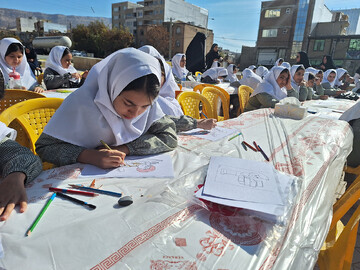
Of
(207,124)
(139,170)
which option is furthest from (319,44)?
(139,170)

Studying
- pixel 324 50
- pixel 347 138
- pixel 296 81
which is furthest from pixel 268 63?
pixel 347 138

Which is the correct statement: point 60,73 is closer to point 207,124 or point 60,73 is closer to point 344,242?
point 207,124

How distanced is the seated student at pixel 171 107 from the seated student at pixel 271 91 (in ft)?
5.53

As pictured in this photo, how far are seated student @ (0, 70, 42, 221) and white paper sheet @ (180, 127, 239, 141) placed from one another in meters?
0.98

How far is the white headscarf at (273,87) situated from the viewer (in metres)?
3.57

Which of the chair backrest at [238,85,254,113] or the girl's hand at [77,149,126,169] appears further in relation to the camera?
the chair backrest at [238,85,254,113]

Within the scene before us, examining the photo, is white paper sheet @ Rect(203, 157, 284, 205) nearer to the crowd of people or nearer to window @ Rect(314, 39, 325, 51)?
the crowd of people

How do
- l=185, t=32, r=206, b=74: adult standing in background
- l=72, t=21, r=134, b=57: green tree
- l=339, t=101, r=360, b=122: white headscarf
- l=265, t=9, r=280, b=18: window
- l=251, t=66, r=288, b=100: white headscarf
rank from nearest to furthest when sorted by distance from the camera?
l=339, t=101, r=360, b=122: white headscarf
l=251, t=66, r=288, b=100: white headscarf
l=185, t=32, r=206, b=74: adult standing in background
l=72, t=21, r=134, b=57: green tree
l=265, t=9, r=280, b=18: window

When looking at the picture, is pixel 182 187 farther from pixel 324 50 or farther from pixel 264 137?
pixel 324 50

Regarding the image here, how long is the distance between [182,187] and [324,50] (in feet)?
114

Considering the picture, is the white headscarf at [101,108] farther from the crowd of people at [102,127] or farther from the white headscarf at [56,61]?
the white headscarf at [56,61]

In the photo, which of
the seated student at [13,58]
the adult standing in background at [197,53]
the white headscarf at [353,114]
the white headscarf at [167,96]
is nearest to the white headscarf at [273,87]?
the white headscarf at [353,114]

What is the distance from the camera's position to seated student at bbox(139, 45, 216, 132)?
1.73 m

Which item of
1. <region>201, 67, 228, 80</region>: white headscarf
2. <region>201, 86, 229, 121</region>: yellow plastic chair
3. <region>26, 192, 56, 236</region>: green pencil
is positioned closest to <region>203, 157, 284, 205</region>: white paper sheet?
<region>26, 192, 56, 236</region>: green pencil
